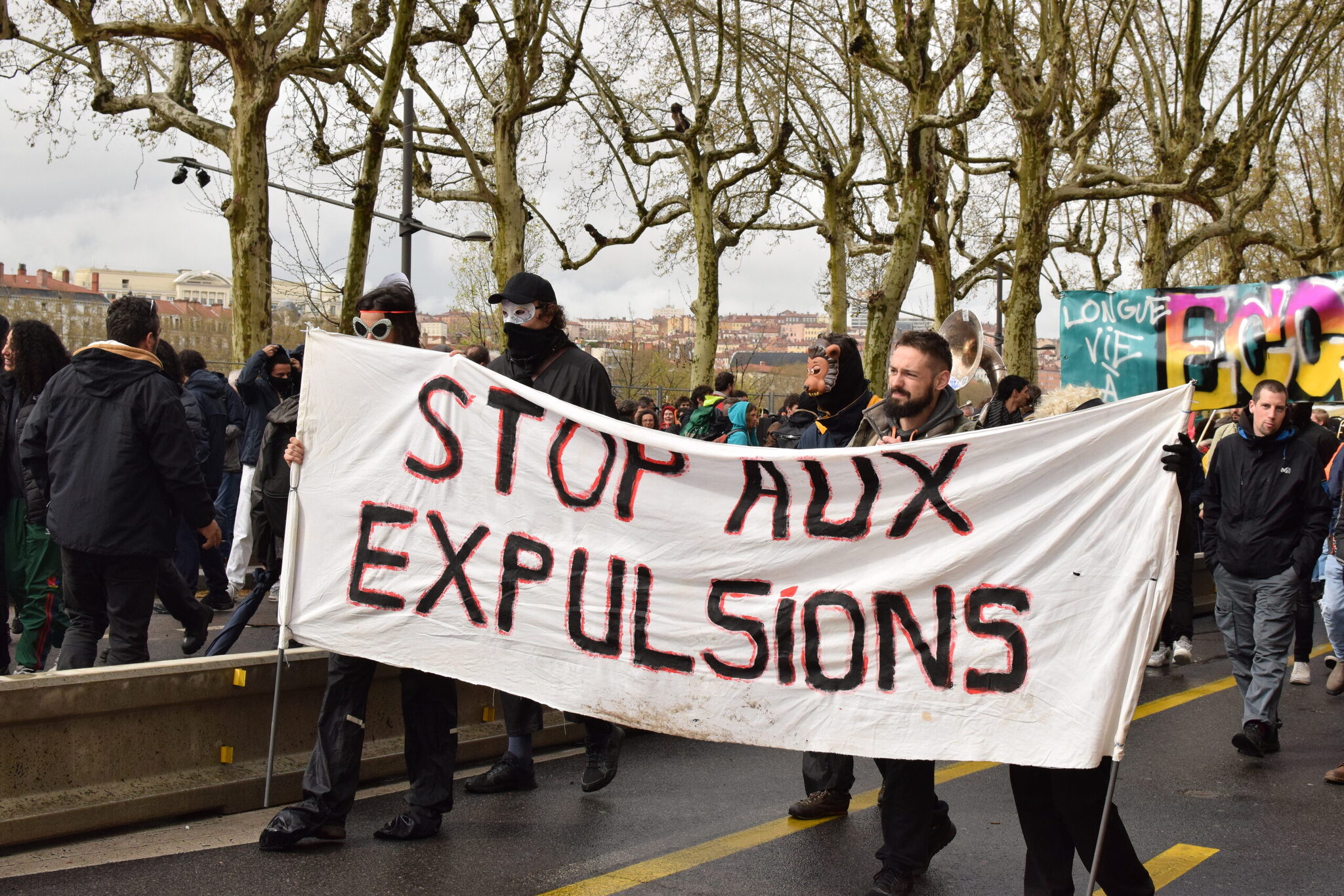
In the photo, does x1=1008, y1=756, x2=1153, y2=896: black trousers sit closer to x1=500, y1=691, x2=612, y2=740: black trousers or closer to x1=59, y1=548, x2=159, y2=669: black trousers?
x1=500, y1=691, x2=612, y2=740: black trousers

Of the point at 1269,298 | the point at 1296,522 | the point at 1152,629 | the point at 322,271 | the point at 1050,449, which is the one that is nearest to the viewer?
the point at 1152,629

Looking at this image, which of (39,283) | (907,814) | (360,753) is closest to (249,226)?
(360,753)

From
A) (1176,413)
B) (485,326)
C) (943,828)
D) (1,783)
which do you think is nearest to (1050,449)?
(1176,413)

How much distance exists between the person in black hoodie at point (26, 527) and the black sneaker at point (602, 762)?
8.85 feet

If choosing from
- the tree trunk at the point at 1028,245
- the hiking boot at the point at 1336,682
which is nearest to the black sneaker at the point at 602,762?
the hiking boot at the point at 1336,682

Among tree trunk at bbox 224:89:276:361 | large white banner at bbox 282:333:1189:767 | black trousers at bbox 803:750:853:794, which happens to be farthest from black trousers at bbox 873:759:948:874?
tree trunk at bbox 224:89:276:361

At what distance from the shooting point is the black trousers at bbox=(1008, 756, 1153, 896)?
383 cm

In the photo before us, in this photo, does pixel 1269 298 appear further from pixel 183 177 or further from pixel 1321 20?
pixel 183 177

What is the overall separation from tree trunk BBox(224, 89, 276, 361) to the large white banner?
12.3 metres

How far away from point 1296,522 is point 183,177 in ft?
66.1

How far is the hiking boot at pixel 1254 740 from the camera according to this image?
639 centimetres

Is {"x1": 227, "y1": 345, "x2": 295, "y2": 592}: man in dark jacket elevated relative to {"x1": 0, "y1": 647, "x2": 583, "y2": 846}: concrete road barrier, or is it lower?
elevated

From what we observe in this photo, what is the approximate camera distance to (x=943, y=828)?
464cm

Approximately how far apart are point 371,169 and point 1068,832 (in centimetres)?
1527
